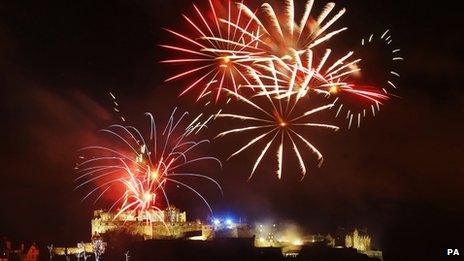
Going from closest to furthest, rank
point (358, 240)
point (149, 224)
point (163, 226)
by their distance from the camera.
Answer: point (149, 224), point (358, 240), point (163, 226)

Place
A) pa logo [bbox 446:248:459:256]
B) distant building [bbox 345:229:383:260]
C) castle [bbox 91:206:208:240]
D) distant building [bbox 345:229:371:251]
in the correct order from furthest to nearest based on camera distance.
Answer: distant building [bbox 345:229:371:251], castle [bbox 91:206:208:240], distant building [bbox 345:229:383:260], pa logo [bbox 446:248:459:256]

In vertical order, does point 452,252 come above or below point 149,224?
below

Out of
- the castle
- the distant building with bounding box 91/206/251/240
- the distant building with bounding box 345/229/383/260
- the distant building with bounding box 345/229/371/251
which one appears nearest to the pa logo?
the distant building with bounding box 345/229/383/260

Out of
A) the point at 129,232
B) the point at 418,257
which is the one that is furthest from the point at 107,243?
the point at 418,257

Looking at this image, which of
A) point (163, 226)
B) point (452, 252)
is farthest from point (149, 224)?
point (452, 252)

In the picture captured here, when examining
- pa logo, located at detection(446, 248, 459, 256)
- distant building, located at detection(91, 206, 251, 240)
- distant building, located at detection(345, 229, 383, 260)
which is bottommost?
pa logo, located at detection(446, 248, 459, 256)

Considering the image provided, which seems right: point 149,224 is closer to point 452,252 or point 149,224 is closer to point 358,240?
point 358,240

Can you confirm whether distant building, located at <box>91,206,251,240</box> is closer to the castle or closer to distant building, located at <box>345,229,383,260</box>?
the castle

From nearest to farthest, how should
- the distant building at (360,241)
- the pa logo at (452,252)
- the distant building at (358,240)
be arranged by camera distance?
the pa logo at (452,252)
the distant building at (360,241)
the distant building at (358,240)

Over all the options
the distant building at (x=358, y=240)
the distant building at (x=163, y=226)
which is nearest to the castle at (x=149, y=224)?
the distant building at (x=163, y=226)

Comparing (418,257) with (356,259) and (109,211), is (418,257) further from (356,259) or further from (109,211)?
(109,211)

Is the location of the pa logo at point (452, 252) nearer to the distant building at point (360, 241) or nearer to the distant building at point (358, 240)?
the distant building at point (360, 241)
